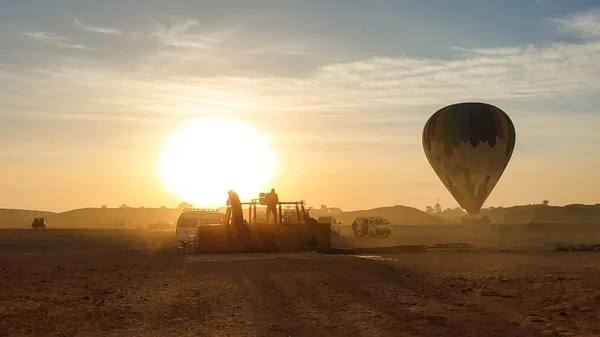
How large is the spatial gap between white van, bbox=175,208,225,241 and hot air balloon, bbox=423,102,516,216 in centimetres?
2620

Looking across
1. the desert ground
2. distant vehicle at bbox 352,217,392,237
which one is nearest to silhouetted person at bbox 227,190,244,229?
the desert ground

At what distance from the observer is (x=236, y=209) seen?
30.6 meters

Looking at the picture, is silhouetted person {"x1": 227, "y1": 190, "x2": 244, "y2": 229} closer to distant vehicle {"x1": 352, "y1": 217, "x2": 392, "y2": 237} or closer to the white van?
the white van

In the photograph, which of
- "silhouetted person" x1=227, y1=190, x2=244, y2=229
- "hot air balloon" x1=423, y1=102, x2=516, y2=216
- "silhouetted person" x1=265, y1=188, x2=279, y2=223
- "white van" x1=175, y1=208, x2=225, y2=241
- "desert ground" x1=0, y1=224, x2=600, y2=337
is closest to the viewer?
"desert ground" x1=0, y1=224, x2=600, y2=337

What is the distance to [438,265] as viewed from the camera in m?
25.3

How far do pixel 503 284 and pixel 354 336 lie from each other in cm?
847

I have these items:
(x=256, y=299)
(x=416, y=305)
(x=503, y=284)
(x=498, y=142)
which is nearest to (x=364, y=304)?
(x=416, y=305)

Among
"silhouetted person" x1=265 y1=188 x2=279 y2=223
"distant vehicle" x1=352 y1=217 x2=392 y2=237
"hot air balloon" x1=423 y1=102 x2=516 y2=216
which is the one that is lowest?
"distant vehicle" x1=352 y1=217 x2=392 y2=237

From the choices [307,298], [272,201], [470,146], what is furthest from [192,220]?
[470,146]

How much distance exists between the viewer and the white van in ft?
136

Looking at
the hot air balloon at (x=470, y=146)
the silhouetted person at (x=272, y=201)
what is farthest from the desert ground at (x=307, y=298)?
the hot air balloon at (x=470, y=146)

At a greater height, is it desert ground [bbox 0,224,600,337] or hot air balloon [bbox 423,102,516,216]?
hot air balloon [bbox 423,102,516,216]

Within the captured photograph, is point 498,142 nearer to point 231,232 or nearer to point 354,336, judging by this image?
point 231,232

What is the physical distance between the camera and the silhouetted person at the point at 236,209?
30484mm
